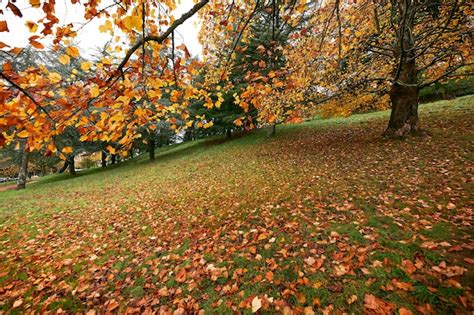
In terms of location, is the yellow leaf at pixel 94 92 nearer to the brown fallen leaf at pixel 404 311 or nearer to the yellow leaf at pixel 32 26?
the yellow leaf at pixel 32 26

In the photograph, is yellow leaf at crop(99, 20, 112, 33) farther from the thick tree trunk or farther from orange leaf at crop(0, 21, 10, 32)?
the thick tree trunk

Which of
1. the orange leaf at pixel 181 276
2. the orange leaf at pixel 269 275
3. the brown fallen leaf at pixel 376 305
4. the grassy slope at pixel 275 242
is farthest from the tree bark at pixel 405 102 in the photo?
the orange leaf at pixel 181 276

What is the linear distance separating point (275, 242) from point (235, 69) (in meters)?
3.28

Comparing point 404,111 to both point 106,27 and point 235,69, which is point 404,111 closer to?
point 235,69

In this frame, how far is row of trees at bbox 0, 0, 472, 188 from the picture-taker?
2422 mm

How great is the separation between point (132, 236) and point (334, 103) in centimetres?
961

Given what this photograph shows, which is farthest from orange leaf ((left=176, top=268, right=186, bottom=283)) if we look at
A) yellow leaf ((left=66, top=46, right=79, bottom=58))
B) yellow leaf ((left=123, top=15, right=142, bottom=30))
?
yellow leaf ((left=123, top=15, right=142, bottom=30))

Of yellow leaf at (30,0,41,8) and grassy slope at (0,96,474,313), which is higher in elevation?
yellow leaf at (30,0,41,8)

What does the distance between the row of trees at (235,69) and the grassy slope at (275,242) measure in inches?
75.5

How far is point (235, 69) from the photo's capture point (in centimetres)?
440

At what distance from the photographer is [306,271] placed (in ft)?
9.75

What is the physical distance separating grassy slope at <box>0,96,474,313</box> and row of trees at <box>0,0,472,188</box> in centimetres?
192

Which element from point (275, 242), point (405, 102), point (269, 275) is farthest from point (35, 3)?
point (405, 102)

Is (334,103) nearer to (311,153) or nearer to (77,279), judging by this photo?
(311,153)
